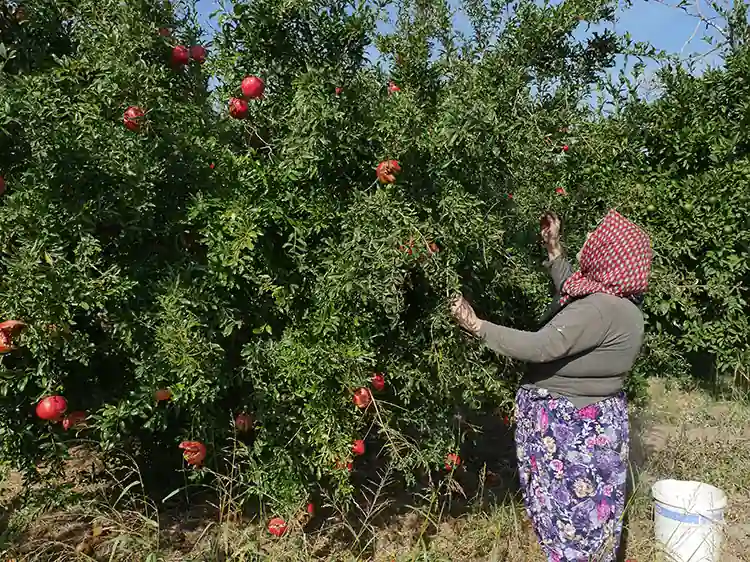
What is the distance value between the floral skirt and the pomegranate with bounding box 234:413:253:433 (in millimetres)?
1057

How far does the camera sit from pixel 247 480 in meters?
2.73

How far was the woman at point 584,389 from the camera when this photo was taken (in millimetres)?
2318

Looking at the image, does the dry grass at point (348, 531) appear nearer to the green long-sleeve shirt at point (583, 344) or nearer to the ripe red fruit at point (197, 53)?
the green long-sleeve shirt at point (583, 344)

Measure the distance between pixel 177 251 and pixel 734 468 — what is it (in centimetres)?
321

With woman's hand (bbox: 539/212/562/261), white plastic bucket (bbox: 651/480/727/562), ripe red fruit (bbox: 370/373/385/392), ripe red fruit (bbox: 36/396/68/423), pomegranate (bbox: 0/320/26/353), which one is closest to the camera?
pomegranate (bbox: 0/320/26/353)

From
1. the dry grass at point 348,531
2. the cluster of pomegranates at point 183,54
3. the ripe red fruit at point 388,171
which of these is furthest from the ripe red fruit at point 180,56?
the dry grass at point 348,531

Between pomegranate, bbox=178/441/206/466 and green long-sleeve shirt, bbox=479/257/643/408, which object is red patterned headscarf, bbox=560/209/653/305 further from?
pomegranate, bbox=178/441/206/466

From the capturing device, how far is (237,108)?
2354mm

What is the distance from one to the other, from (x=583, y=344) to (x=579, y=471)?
0.48 metres

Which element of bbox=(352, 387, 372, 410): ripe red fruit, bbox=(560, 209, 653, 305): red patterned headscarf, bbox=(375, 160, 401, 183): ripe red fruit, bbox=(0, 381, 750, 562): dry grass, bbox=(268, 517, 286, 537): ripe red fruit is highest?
bbox=(375, 160, 401, 183): ripe red fruit

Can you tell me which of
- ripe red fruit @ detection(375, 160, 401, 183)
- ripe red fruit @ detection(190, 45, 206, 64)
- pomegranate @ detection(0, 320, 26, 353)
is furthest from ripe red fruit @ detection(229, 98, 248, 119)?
pomegranate @ detection(0, 320, 26, 353)

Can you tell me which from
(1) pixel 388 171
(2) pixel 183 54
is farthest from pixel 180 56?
(1) pixel 388 171

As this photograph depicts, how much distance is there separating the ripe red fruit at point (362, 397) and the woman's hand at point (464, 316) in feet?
1.33

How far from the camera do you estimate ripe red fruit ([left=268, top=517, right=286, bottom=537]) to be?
2512 mm
